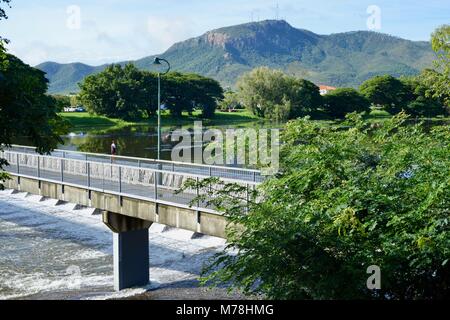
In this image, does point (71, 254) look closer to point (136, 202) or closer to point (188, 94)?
point (136, 202)

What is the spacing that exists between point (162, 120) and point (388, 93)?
5001 centimetres

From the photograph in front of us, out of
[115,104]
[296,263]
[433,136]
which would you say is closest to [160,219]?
[433,136]

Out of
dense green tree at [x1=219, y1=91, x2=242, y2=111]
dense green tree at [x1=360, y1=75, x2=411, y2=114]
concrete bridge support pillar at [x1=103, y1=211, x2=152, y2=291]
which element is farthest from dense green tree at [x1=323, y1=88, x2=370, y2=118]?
concrete bridge support pillar at [x1=103, y1=211, x2=152, y2=291]

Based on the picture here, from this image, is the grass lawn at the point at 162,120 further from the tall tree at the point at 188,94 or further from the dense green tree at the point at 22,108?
the dense green tree at the point at 22,108

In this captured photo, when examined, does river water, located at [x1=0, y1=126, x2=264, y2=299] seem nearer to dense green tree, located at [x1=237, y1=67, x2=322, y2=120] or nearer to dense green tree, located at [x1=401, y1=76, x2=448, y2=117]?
dense green tree, located at [x1=237, y1=67, x2=322, y2=120]

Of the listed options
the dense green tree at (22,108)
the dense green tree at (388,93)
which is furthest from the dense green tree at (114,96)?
the dense green tree at (22,108)

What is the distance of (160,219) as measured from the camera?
18250 millimetres

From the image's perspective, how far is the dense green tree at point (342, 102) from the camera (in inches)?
4579

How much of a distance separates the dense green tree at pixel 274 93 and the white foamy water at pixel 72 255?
6825 centimetres

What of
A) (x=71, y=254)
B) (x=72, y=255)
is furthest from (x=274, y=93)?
(x=72, y=255)

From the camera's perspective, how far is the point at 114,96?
109562 millimetres

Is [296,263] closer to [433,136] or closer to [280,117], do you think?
[433,136]

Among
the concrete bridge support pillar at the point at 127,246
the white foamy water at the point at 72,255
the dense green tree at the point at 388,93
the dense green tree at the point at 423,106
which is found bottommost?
the white foamy water at the point at 72,255
